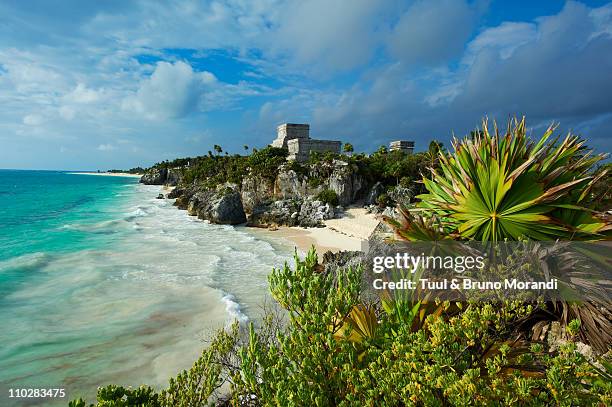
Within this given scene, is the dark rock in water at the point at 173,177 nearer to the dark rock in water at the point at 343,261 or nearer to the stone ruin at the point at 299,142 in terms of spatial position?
the stone ruin at the point at 299,142

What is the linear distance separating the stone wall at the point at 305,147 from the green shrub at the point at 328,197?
15.3 m

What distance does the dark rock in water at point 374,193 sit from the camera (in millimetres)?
43031

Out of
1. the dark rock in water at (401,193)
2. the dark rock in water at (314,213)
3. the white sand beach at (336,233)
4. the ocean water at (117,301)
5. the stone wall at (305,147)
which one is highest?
the stone wall at (305,147)

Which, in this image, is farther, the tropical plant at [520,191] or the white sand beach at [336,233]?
the white sand beach at [336,233]

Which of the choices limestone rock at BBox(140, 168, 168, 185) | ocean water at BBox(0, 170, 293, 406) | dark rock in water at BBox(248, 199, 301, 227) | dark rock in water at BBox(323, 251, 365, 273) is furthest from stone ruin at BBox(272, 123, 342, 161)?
limestone rock at BBox(140, 168, 168, 185)

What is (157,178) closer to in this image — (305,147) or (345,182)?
(305,147)

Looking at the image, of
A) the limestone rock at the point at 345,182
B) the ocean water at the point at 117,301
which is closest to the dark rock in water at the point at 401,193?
the limestone rock at the point at 345,182

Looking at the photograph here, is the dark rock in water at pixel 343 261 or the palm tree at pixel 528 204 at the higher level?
the palm tree at pixel 528 204

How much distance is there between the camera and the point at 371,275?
4844mm

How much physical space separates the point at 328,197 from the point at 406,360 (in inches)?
1431

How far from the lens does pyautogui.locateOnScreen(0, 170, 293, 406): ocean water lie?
9.79m

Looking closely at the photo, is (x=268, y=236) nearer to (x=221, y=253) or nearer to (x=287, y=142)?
(x=221, y=253)

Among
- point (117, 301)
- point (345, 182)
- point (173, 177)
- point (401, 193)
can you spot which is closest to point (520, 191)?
point (117, 301)

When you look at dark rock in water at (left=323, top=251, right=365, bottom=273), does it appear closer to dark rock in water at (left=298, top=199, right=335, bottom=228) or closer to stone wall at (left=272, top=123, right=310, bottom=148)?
dark rock in water at (left=298, top=199, right=335, bottom=228)
